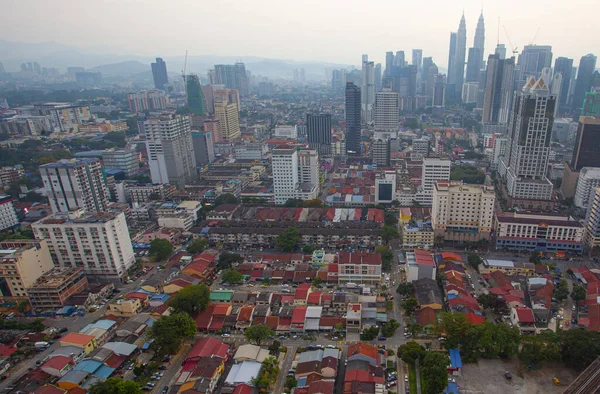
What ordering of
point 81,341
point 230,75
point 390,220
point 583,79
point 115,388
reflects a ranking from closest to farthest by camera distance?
point 115,388 → point 81,341 → point 390,220 → point 583,79 → point 230,75

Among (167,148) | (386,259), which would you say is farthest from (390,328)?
(167,148)

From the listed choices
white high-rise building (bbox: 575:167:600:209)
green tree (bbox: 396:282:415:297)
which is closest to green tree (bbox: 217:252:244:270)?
green tree (bbox: 396:282:415:297)

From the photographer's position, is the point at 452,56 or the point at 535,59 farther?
the point at 452,56

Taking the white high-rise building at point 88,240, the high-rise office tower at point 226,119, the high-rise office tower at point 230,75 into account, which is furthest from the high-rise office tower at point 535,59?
the white high-rise building at point 88,240

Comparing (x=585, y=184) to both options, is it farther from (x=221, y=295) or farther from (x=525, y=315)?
(x=221, y=295)

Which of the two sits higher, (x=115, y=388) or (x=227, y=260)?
(x=115, y=388)

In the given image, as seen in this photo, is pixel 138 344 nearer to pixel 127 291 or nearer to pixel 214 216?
pixel 127 291

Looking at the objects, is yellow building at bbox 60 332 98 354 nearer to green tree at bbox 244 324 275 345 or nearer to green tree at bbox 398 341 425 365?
green tree at bbox 244 324 275 345
